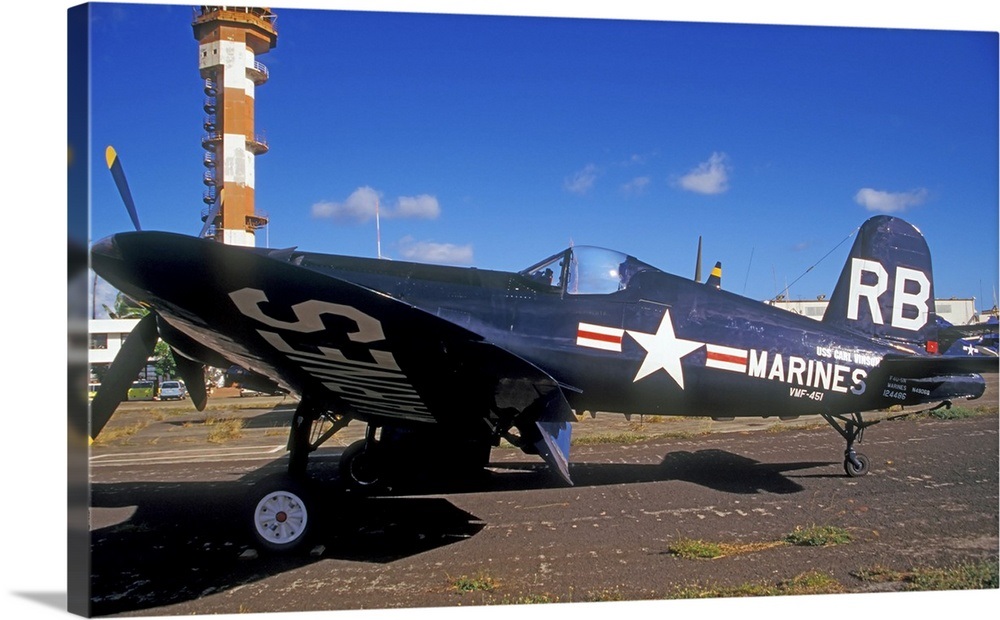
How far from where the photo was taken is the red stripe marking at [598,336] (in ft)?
15.6

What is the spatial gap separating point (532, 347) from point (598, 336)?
0.52 m

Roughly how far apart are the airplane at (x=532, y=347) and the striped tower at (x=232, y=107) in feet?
1.26

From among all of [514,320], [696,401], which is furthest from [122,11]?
[696,401]

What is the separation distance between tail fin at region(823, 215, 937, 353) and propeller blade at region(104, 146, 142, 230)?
5.40 m

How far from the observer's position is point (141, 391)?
603cm

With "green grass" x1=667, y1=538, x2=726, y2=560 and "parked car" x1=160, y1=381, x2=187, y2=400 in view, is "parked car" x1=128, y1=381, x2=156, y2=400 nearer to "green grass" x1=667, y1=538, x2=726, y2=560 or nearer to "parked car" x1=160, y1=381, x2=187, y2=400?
"parked car" x1=160, y1=381, x2=187, y2=400

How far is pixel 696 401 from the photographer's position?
5.09 metres

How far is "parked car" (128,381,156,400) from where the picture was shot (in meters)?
5.28

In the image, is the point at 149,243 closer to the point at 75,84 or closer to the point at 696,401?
the point at 75,84

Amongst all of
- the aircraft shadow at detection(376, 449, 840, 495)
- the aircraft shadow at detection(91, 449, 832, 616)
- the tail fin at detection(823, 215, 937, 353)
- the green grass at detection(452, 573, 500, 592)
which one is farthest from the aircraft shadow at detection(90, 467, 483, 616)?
the tail fin at detection(823, 215, 937, 353)

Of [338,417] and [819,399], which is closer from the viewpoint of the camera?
[819,399]

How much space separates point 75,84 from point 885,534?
5.96m

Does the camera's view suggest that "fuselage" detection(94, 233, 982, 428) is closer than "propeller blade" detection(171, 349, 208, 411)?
Yes

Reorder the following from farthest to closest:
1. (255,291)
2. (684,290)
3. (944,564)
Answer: (684,290)
(944,564)
(255,291)
